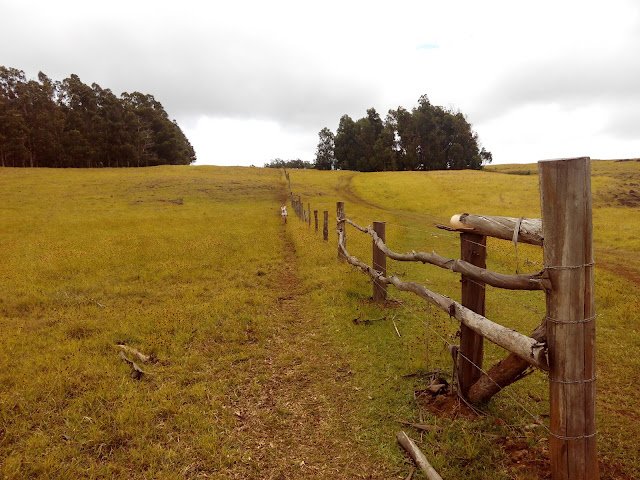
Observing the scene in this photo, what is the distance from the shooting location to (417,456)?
364 centimetres

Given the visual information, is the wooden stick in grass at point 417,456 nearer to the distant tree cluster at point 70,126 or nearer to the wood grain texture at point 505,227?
the wood grain texture at point 505,227

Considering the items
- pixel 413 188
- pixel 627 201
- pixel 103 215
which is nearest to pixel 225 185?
pixel 103 215

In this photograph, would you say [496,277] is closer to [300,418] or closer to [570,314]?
[570,314]

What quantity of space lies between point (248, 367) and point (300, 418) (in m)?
1.60

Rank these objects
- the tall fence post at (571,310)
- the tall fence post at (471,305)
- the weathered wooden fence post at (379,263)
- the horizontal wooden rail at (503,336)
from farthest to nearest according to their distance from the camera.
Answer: the weathered wooden fence post at (379,263)
the tall fence post at (471,305)
the horizontal wooden rail at (503,336)
the tall fence post at (571,310)

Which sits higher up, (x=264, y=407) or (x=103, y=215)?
(x=103, y=215)

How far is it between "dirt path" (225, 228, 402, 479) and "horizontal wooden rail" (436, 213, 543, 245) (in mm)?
2633

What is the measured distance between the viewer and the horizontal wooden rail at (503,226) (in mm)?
3159

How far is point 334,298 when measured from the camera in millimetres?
8992

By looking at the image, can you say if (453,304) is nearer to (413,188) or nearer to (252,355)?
(252,355)

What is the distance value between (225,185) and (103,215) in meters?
18.7

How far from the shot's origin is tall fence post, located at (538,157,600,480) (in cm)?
263

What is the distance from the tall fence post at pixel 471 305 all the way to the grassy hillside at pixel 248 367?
17.7 inches

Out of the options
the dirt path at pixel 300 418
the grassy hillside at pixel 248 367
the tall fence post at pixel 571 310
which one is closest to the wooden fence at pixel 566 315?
the tall fence post at pixel 571 310
